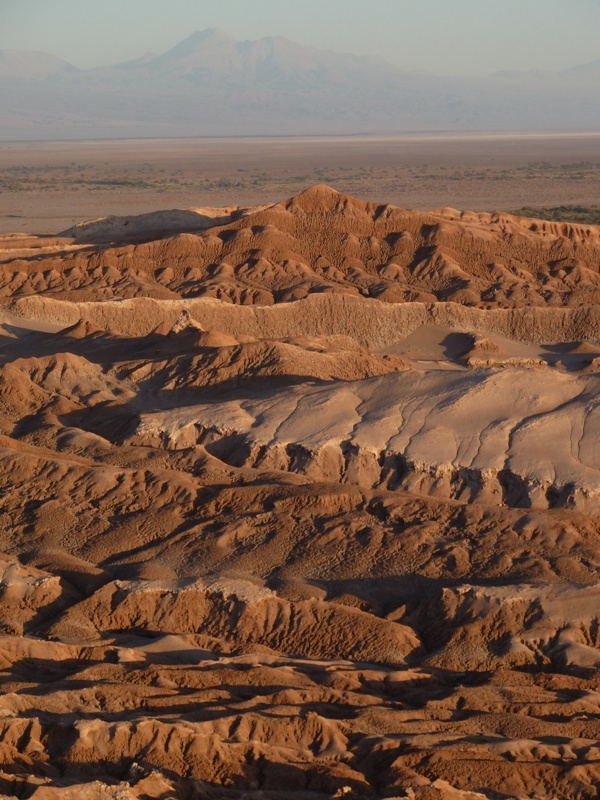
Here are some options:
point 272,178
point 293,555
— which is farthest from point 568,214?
point 293,555

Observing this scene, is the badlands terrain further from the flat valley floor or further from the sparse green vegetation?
the flat valley floor

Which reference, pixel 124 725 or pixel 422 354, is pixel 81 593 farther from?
pixel 422 354

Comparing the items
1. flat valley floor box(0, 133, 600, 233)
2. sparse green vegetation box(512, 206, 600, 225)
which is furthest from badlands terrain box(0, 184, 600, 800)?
flat valley floor box(0, 133, 600, 233)

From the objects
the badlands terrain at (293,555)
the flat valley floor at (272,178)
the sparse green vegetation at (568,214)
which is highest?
the flat valley floor at (272,178)

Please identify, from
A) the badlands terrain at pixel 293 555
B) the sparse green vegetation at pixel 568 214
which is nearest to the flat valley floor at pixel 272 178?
the sparse green vegetation at pixel 568 214

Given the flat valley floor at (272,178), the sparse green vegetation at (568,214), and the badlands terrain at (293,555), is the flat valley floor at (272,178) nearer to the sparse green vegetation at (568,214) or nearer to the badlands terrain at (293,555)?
the sparse green vegetation at (568,214)

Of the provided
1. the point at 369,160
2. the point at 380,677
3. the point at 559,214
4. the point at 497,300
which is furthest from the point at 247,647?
the point at 369,160

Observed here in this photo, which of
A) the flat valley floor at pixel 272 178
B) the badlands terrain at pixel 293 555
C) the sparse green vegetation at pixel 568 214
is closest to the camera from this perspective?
the badlands terrain at pixel 293 555

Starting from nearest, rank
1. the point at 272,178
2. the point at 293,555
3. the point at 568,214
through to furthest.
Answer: the point at 293,555 < the point at 568,214 < the point at 272,178

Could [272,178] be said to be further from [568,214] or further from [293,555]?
[293,555]

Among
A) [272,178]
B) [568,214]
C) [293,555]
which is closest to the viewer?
[293,555]
